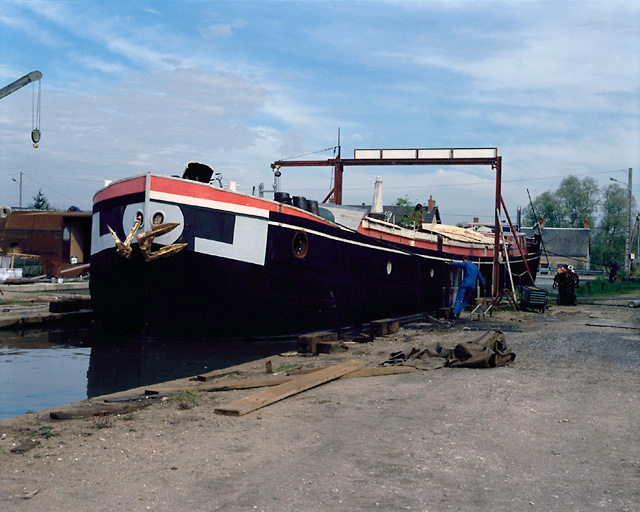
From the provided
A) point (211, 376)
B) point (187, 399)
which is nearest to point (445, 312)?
point (211, 376)

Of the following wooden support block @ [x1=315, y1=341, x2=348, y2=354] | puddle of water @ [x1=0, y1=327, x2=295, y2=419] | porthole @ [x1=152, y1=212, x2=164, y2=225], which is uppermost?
porthole @ [x1=152, y1=212, x2=164, y2=225]

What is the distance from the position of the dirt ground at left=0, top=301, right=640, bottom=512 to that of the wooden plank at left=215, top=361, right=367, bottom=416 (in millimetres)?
99

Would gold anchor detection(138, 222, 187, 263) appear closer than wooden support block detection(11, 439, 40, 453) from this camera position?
No

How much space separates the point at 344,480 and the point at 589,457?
7.22ft

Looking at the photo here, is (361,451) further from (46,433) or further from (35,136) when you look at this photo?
(35,136)

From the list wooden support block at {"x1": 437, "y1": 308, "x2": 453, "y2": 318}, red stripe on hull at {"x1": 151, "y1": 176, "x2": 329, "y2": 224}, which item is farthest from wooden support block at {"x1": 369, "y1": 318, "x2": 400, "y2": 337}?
wooden support block at {"x1": 437, "y1": 308, "x2": 453, "y2": 318}

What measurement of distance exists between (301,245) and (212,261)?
239 cm

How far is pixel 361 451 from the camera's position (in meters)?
5.15

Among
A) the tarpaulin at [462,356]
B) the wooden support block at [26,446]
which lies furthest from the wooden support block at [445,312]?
the wooden support block at [26,446]

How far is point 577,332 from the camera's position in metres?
13.7

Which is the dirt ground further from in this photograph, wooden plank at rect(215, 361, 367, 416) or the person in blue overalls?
the person in blue overalls

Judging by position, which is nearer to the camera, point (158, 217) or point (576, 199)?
point (158, 217)

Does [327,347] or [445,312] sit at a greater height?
[445,312]

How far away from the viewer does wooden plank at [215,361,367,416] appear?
6355 mm
